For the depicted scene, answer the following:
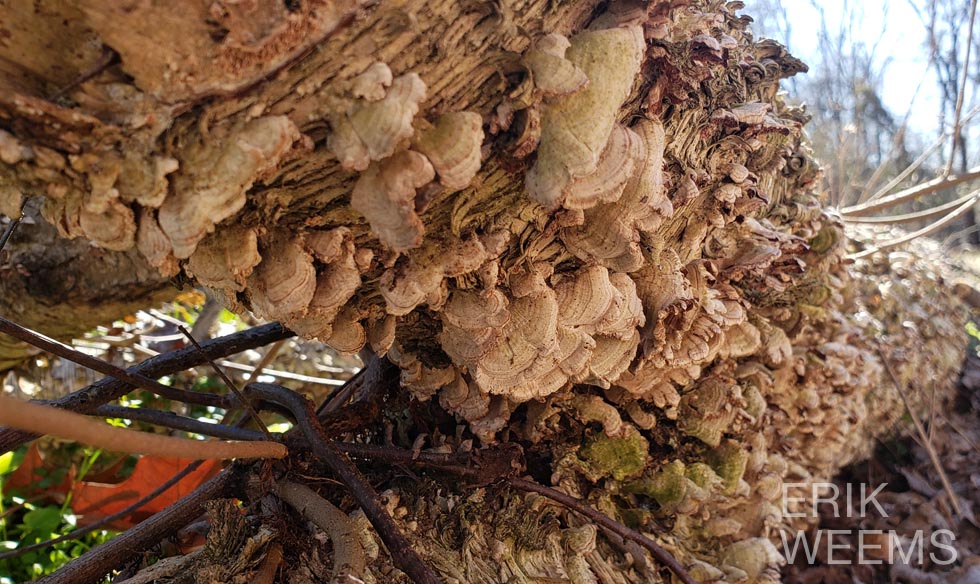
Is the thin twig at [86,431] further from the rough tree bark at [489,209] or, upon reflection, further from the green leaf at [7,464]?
the green leaf at [7,464]

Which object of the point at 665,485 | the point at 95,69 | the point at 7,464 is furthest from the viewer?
the point at 7,464

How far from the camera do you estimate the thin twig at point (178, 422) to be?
157 cm

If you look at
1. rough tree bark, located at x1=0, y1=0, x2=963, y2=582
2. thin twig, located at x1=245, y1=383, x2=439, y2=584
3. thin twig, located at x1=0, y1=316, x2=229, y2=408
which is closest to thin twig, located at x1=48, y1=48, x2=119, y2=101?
rough tree bark, located at x1=0, y1=0, x2=963, y2=582

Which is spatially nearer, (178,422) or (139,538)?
(139,538)

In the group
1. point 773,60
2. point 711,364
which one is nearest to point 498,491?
point 711,364

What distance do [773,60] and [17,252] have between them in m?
Result: 3.00

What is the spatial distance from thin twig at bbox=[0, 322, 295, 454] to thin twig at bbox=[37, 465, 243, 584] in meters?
0.32

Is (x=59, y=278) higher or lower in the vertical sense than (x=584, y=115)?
lower

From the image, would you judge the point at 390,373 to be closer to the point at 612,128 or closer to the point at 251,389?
the point at 251,389

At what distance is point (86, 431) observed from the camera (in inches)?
26.6

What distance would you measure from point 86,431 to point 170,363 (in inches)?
46.7

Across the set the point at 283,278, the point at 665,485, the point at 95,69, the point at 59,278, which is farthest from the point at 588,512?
the point at 59,278

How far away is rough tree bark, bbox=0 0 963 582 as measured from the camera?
86 centimetres

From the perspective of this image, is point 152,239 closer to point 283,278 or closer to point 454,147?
point 283,278
